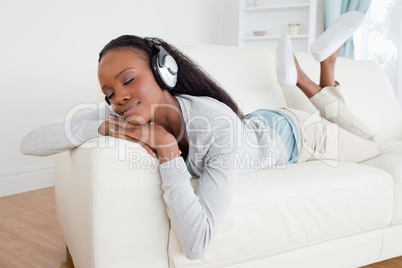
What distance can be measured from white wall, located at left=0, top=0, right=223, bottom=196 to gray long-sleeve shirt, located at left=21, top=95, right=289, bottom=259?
144 centimetres

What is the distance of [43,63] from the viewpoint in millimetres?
2549

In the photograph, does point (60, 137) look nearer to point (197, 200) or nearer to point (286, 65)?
point (197, 200)

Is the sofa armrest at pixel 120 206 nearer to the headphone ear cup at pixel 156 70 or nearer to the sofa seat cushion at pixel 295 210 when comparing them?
the sofa seat cushion at pixel 295 210

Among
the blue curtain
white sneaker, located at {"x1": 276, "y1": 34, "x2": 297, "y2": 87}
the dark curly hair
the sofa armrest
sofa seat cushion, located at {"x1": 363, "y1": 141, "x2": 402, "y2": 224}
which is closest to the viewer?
the sofa armrest

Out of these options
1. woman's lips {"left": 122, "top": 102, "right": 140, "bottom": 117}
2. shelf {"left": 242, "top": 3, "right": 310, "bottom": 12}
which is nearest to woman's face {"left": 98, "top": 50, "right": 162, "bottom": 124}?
woman's lips {"left": 122, "top": 102, "right": 140, "bottom": 117}

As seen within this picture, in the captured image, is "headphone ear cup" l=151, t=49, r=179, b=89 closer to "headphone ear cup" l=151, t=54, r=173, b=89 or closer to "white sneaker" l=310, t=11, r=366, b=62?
"headphone ear cup" l=151, t=54, r=173, b=89

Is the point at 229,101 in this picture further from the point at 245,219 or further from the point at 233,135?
the point at 245,219

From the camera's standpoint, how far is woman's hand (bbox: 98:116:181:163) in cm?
94

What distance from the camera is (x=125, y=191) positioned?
90cm

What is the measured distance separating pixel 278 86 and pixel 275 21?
7.68ft

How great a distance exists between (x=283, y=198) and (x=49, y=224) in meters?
1.23

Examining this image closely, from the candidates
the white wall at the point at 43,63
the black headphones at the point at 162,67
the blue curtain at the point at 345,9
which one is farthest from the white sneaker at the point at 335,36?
the blue curtain at the point at 345,9

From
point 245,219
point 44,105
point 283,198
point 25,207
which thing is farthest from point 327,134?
point 44,105

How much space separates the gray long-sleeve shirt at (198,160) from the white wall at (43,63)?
1437 millimetres
